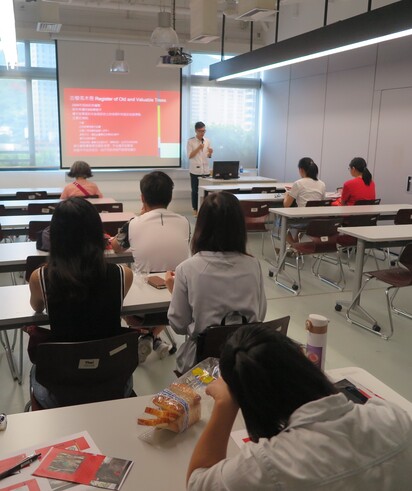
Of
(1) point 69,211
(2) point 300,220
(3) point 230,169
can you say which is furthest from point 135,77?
(1) point 69,211

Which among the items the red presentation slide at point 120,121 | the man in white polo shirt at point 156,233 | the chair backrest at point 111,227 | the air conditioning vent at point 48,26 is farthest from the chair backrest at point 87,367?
the red presentation slide at point 120,121

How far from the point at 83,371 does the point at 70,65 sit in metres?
7.87

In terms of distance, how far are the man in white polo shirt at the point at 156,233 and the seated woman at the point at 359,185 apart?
3.39 meters

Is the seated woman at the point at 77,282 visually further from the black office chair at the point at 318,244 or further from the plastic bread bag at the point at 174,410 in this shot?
the black office chair at the point at 318,244

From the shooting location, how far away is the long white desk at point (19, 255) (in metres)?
3.18

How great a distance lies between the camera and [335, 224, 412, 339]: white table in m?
3.99

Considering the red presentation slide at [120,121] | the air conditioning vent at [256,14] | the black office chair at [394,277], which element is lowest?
the black office chair at [394,277]

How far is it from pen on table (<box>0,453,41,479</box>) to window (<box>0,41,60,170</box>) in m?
8.32

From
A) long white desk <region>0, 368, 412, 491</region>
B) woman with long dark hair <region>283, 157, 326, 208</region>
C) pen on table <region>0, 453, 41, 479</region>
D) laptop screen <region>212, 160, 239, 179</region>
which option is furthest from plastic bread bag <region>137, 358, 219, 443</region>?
laptop screen <region>212, 160, 239, 179</region>

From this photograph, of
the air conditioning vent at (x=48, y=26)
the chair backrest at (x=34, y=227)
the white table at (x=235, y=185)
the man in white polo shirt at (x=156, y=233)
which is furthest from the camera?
the white table at (x=235, y=185)

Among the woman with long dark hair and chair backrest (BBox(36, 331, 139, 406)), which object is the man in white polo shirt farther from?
the woman with long dark hair

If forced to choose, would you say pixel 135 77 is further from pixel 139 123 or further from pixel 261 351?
pixel 261 351

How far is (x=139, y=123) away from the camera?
9109 millimetres

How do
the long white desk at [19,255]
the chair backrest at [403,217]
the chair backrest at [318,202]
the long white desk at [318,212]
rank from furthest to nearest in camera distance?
the chair backrest at [318,202], the chair backrest at [403,217], the long white desk at [318,212], the long white desk at [19,255]
